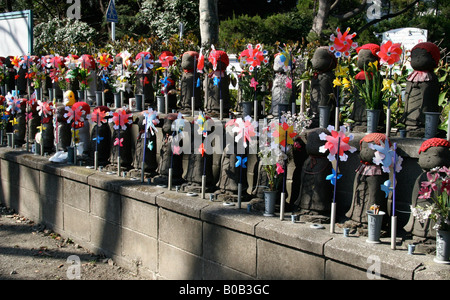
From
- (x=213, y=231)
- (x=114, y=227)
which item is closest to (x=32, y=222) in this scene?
(x=114, y=227)

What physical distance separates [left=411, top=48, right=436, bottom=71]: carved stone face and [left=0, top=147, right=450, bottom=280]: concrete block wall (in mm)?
1419

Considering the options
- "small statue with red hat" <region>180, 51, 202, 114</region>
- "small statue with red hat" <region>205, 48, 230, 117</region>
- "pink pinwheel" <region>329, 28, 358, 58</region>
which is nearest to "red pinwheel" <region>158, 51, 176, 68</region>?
"small statue with red hat" <region>180, 51, 202, 114</region>

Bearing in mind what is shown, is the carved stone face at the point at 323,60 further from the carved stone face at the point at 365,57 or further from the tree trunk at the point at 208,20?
the tree trunk at the point at 208,20

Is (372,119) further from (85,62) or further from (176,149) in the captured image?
(85,62)

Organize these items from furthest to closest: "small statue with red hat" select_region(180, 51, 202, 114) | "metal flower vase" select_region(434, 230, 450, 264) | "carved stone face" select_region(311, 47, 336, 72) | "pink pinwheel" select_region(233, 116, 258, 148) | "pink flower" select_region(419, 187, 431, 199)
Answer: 1. "small statue with red hat" select_region(180, 51, 202, 114)
2. "carved stone face" select_region(311, 47, 336, 72)
3. "pink pinwheel" select_region(233, 116, 258, 148)
4. "pink flower" select_region(419, 187, 431, 199)
5. "metal flower vase" select_region(434, 230, 450, 264)

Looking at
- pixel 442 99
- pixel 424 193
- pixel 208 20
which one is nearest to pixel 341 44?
pixel 442 99

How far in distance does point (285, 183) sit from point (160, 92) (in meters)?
3.01

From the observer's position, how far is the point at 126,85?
22.1ft

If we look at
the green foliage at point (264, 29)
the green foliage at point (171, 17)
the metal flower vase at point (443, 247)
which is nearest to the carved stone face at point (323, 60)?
the metal flower vase at point (443, 247)

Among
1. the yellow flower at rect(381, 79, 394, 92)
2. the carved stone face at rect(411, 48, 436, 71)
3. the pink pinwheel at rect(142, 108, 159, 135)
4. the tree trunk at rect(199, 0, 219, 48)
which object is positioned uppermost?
the tree trunk at rect(199, 0, 219, 48)

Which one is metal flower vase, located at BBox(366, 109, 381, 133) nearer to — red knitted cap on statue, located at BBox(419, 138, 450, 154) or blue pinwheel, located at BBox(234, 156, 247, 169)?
red knitted cap on statue, located at BBox(419, 138, 450, 154)

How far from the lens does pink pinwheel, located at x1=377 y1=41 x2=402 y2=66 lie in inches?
152

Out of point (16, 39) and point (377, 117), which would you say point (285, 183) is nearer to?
point (377, 117)

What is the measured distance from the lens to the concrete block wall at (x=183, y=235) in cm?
322
